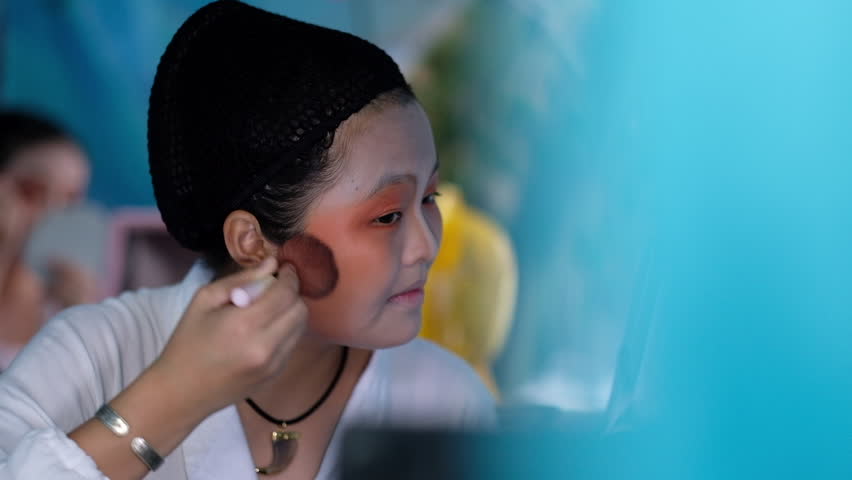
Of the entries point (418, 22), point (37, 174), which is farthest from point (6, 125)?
point (418, 22)

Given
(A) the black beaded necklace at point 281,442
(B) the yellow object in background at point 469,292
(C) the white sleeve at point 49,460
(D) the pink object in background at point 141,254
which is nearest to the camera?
(C) the white sleeve at point 49,460

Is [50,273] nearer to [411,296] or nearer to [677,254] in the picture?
[411,296]

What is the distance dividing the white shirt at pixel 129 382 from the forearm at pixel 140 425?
0.01 metres

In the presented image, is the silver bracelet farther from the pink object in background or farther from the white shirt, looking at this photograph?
the pink object in background

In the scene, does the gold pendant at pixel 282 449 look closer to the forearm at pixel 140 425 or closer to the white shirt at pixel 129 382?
the white shirt at pixel 129 382

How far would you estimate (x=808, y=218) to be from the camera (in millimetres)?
501

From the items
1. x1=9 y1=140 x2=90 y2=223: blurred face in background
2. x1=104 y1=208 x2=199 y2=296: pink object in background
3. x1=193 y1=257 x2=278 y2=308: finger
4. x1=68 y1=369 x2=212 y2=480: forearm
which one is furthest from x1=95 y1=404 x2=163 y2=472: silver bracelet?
x1=9 y1=140 x2=90 y2=223: blurred face in background

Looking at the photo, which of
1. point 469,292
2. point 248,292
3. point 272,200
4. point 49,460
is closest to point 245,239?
point 272,200

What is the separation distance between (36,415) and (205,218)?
Answer: 0.22m

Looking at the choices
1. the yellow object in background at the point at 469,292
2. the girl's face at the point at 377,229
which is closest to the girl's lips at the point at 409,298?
the girl's face at the point at 377,229

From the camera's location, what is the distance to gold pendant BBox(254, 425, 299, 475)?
2.92 feet

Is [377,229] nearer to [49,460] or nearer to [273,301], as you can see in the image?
[273,301]

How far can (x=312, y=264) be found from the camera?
2.63 feet

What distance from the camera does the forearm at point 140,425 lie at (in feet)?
2.19
